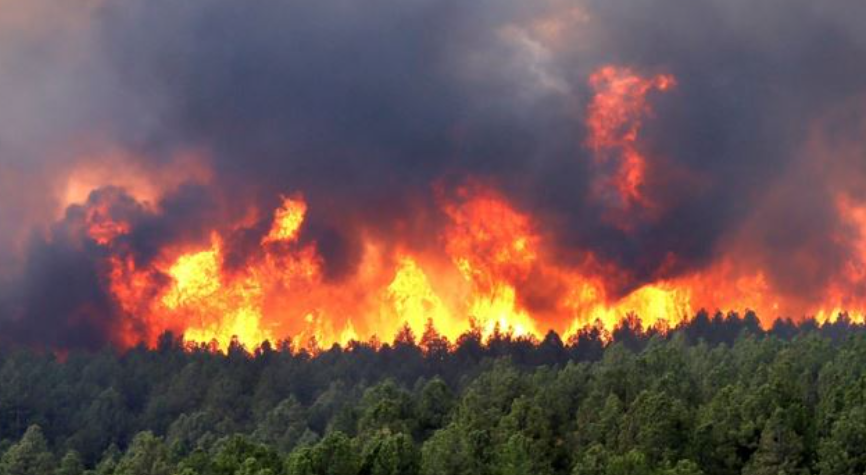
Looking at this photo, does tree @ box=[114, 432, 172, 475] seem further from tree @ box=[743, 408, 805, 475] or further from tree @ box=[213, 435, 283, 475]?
tree @ box=[743, 408, 805, 475]

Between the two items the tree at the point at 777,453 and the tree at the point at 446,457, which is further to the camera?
the tree at the point at 446,457

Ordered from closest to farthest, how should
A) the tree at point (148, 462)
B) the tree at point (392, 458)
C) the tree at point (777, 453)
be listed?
the tree at point (777, 453) → the tree at point (392, 458) → the tree at point (148, 462)

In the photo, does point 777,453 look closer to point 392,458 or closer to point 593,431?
point 593,431

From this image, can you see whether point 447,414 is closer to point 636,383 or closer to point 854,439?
point 636,383

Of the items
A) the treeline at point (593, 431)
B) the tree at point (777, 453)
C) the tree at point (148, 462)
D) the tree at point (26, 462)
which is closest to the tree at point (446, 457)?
the treeline at point (593, 431)

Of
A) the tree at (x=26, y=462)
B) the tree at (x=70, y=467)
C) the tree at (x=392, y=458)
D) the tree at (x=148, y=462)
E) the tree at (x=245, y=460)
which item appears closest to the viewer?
the tree at (x=245, y=460)

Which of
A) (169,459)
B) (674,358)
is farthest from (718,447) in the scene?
(169,459)

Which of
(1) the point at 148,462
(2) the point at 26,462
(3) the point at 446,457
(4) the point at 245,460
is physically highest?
(2) the point at 26,462

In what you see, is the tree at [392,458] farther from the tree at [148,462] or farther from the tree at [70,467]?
the tree at [70,467]

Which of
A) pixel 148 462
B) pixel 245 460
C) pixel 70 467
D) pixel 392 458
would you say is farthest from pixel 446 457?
pixel 70 467

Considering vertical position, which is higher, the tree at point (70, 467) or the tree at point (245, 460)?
the tree at point (70, 467)

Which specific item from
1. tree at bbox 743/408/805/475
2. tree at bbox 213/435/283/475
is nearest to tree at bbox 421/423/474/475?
tree at bbox 213/435/283/475

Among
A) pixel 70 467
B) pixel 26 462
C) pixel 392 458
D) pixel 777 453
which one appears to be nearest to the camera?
pixel 777 453

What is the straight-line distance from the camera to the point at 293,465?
373 feet
